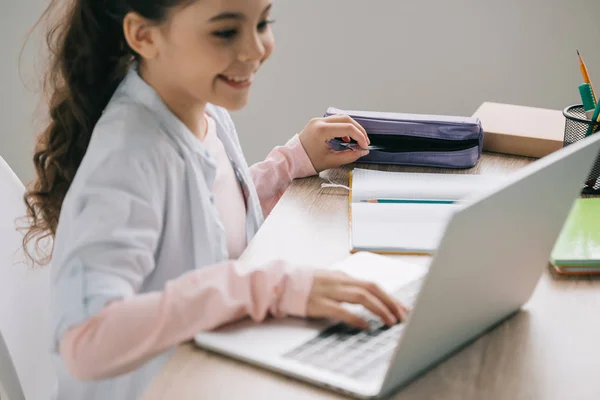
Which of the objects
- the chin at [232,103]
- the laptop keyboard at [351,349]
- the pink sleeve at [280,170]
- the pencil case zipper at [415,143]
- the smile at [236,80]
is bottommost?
the pink sleeve at [280,170]

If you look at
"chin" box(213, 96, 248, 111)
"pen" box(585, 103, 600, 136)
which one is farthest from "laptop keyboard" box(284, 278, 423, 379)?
"pen" box(585, 103, 600, 136)

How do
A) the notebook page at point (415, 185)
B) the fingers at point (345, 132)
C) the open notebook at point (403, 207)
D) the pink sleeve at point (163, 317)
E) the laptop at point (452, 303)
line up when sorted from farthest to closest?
the fingers at point (345, 132)
the notebook page at point (415, 185)
the open notebook at point (403, 207)
the pink sleeve at point (163, 317)
the laptop at point (452, 303)

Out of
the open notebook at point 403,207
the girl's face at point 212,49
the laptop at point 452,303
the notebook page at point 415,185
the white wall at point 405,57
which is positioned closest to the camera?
the laptop at point 452,303

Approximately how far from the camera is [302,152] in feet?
4.44

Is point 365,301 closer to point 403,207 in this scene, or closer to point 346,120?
point 403,207

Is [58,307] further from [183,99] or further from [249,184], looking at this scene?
[249,184]

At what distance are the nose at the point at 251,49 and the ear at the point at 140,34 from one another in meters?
0.12

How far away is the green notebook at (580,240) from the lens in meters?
0.99

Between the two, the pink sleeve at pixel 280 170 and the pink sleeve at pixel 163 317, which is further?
the pink sleeve at pixel 280 170

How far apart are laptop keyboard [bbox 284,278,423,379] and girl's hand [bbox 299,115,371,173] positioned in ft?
1.81

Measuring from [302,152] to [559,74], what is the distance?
122 cm

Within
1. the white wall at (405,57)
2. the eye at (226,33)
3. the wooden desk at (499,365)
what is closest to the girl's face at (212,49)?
the eye at (226,33)

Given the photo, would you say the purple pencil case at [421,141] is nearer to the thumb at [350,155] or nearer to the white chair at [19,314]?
the thumb at [350,155]

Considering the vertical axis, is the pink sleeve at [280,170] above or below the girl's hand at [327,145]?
below
